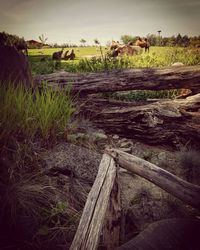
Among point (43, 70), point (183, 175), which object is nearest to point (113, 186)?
point (183, 175)

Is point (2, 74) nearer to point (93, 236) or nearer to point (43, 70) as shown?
point (43, 70)

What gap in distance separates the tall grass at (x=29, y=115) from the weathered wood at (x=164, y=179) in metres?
0.58

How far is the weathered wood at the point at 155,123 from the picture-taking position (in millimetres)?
2877

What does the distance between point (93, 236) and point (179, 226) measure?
47 cm

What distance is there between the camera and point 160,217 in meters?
1.77

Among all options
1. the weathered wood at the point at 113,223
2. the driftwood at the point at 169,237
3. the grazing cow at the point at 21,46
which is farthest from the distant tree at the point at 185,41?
the driftwood at the point at 169,237

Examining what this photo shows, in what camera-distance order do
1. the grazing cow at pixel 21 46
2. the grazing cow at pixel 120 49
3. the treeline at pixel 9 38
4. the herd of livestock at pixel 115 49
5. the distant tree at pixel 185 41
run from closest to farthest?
the treeline at pixel 9 38 < the grazing cow at pixel 21 46 < the herd of livestock at pixel 115 49 < the distant tree at pixel 185 41 < the grazing cow at pixel 120 49

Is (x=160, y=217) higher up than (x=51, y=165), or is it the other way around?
(x=51, y=165)

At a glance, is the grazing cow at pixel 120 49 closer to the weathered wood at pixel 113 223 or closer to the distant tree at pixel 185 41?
the distant tree at pixel 185 41

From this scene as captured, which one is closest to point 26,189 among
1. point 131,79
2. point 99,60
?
point 131,79

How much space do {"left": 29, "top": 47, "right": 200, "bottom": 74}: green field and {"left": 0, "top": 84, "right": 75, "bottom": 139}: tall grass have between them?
1.88 feet

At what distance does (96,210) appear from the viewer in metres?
1.26

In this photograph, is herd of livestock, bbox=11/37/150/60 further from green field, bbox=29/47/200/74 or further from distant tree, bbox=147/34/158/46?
distant tree, bbox=147/34/158/46

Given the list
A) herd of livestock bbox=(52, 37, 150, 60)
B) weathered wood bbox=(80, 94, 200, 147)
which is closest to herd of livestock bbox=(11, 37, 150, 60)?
herd of livestock bbox=(52, 37, 150, 60)
